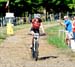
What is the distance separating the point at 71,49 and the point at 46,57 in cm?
277

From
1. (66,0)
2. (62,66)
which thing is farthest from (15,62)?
(66,0)

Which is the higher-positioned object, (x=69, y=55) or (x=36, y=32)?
(x=36, y=32)

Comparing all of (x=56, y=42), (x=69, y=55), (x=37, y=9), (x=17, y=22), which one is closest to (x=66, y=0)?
(x=37, y=9)

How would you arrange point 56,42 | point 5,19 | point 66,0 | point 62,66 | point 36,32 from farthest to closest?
point 66,0 < point 5,19 < point 56,42 < point 36,32 < point 62,66

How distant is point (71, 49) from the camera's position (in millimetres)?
18641

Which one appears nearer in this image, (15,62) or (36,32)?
(15,62)

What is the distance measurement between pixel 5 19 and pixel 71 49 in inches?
1267

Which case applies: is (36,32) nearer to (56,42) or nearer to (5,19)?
(56,42)

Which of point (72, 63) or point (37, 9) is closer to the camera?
point (72, 63)

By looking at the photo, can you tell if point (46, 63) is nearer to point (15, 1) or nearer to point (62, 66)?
point (62, 66)

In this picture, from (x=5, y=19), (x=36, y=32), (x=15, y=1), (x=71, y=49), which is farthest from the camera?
(x=15, y=1)

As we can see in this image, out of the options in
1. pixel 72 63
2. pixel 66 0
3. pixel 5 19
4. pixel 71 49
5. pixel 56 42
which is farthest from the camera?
pixel 66 0

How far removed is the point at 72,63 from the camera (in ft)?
46.9

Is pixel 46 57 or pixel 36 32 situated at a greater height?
pixel 36 32
